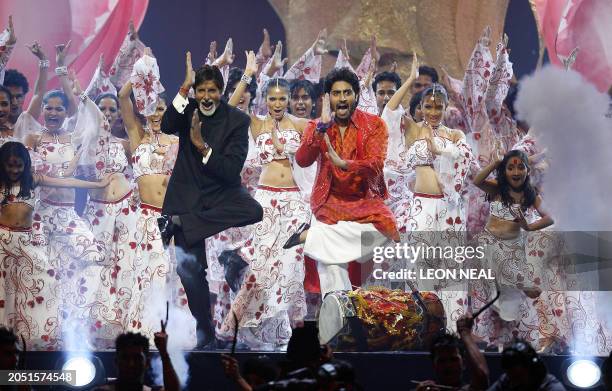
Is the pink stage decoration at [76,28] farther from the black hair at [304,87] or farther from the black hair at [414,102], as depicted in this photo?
the black hair at [414,102]

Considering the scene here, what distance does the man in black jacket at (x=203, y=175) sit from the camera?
814 centimetres

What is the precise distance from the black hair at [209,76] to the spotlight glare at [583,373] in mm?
2871

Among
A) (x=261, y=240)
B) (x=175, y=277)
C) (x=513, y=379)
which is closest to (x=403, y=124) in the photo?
(x=261, y=240)

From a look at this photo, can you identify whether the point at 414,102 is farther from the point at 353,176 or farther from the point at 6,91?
the point at 6,91

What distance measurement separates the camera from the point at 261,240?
8.52m

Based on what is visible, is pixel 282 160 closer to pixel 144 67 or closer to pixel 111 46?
pixel 144 67

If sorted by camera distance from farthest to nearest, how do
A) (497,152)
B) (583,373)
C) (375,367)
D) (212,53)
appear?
(212,53) → (497,152) → (375,367) → (583,373)

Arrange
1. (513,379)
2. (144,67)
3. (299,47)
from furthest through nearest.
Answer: (299,47) < (144,67) < (513,379)

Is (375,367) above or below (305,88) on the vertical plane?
below

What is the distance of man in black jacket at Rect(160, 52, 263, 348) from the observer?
8.14 meters

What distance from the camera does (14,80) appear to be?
348 inches

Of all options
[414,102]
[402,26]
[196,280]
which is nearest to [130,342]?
[196,280]

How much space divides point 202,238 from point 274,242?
Result: 0.58 metres

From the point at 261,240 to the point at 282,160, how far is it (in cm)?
57
